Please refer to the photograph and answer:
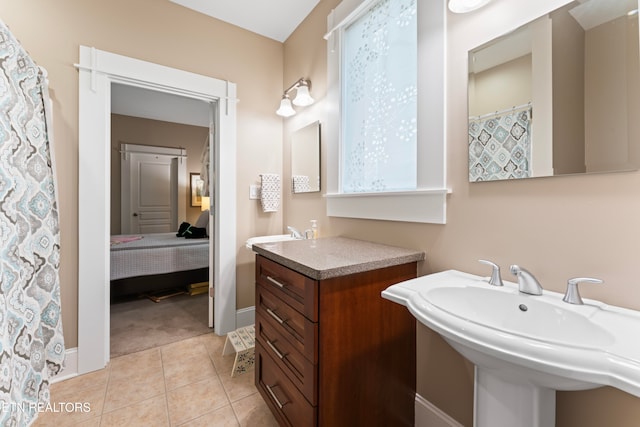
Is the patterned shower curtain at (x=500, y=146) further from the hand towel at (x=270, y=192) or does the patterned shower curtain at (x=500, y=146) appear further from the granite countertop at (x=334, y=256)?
the hand towel at (x=270, y=192)

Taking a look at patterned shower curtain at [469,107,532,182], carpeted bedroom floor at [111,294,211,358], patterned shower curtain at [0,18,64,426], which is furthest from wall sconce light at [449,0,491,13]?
carpeted bedroom floor at [111,294,211,358]

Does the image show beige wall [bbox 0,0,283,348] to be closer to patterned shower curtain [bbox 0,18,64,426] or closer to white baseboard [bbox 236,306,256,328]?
white baseboard [bbox 236,306,256,328]

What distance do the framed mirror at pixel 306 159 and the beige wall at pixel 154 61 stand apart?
0.92 feet

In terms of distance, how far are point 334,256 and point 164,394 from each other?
1383 millimetres

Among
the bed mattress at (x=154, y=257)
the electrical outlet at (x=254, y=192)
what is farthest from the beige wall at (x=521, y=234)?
the bed mattress at (x=154, y=257)

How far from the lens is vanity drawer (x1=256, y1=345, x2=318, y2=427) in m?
1.11

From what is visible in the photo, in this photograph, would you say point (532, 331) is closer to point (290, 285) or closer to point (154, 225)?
point (290, 285)

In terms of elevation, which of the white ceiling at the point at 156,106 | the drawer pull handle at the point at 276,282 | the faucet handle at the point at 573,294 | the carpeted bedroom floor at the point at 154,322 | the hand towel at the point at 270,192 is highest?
the white ceiling at the point at 156,106

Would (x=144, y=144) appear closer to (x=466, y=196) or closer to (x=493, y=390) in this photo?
(x=466, y=196)

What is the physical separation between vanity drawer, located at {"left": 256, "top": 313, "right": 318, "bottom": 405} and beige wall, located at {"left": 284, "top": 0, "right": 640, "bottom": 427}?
0.62 meters

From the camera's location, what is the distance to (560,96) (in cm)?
93

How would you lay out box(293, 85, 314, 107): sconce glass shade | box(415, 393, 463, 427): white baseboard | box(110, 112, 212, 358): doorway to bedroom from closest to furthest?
1. box(415, 393, 463, 427): white baseboard
2. box(293, 85, 314, 107): sconce glass shade
3. box(110, 112, 212, 358): doorway to bedroom

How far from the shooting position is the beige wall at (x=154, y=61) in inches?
69.4

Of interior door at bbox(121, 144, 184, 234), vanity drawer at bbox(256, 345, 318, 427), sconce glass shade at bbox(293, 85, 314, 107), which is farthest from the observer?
interior door at bbox(121, 144, 184, 234)
